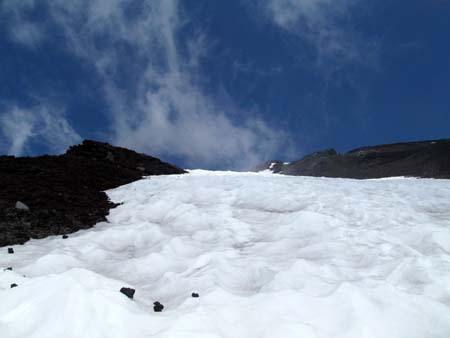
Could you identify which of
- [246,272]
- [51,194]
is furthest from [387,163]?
[246,272]

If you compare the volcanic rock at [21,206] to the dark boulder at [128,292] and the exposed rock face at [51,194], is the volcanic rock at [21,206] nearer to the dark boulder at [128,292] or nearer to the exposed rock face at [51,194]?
the exposed rock face at [51,194]

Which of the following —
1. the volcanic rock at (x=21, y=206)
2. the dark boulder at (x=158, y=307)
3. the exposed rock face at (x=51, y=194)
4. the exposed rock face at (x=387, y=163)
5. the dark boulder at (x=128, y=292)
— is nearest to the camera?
the dark boulder at (x=158, y=307)

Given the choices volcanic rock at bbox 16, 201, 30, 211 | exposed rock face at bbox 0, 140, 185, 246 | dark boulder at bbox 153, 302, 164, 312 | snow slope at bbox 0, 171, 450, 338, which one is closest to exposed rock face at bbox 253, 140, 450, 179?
snow slope at bbox 0, 171, 450, 338

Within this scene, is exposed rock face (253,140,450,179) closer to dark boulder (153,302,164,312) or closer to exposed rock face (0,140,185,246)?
exposed rock face (0,140,185,246)

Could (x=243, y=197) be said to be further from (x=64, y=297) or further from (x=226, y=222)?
(x=64, y=297)

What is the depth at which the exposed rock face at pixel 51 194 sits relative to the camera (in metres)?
10.6

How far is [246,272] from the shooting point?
23.9 feet

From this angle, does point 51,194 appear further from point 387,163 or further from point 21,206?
point 387,163

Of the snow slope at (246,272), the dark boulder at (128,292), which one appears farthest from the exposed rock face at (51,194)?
the dark boulder at (128,292)

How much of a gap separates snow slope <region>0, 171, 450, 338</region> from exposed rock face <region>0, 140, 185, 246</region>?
0.70 m

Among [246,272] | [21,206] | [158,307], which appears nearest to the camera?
[158,307]

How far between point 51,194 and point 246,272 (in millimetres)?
9518

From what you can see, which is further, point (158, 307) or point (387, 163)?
point (387, 163)

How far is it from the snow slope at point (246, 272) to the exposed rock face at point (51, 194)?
704 millimetres
